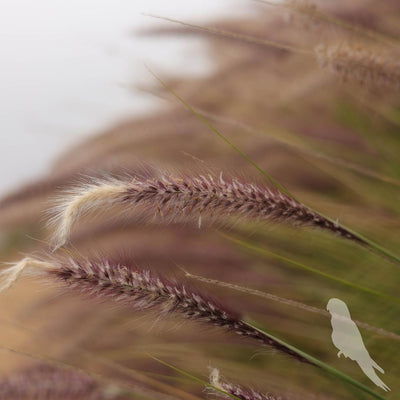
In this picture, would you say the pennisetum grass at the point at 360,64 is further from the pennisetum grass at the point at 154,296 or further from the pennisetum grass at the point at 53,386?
the pennisetum grass at the point at 53,386

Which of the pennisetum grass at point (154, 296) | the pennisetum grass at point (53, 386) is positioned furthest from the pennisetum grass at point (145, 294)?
the pennisetum grass at point (53, 386)

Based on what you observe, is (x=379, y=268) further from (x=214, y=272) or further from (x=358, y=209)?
(x=214, y=272)

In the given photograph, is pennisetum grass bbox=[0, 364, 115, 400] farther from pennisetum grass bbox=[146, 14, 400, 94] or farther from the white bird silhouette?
pennisetum grass bbox=[146, 14, 400, 94]

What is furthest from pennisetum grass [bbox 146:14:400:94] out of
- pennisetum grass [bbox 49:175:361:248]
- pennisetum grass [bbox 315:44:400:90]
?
pennisetum grass [bbox 49:175:361:248]

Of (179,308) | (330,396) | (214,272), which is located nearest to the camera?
(179,308)

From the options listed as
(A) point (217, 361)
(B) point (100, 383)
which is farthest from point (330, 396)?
(B) point (100, 383)

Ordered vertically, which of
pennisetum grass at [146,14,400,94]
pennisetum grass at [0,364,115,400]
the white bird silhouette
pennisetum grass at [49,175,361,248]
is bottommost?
pennisetum grass at [0,364,115,400]

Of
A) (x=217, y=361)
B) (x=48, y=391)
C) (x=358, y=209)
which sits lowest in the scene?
(x=48, y=391)

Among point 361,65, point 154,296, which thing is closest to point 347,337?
point 154,296
